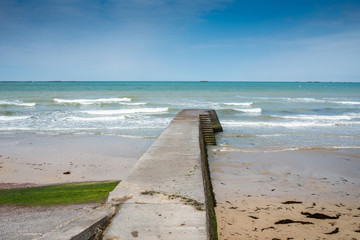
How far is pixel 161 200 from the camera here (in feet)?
10.4

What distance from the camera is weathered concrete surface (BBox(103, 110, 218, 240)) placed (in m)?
2.46

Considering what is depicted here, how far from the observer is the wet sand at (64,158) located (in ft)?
21.9

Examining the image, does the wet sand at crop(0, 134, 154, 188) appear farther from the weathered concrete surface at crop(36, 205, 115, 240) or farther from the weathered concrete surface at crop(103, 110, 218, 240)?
the weathered concrete surface at crop(36, 205, 115, 240)

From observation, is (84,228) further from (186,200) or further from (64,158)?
(64,158)

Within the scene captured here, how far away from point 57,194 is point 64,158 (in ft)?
12.3

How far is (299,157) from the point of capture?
8.43 meters

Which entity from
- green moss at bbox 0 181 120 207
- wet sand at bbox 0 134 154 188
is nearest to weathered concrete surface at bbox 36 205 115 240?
green moss at bbox 0 181 120 207

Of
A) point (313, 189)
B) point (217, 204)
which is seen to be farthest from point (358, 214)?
point (217, 204)

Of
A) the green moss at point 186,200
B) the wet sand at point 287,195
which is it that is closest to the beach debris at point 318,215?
the wet sand at point 287,195

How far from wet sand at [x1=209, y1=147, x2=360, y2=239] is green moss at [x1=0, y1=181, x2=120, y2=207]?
2.22 metres

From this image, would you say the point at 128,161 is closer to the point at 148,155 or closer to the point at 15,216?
A: the point at 148,155

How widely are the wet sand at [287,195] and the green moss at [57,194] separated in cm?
222

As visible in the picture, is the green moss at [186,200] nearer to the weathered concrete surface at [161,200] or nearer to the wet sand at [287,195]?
the weathered concrete surface at [161,200]

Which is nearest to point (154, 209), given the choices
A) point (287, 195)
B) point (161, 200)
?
point (161, 200)
